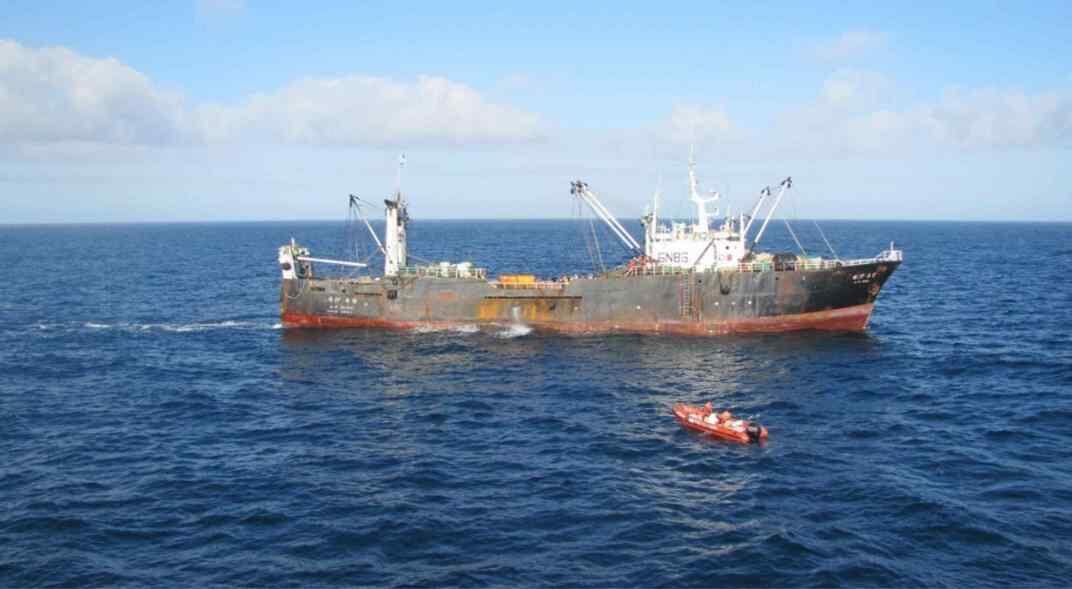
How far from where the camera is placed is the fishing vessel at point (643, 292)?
58.7 meters

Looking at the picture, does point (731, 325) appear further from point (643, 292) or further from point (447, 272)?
point (447, 272)

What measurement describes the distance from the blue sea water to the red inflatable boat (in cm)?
77

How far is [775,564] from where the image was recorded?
2478 centimetres

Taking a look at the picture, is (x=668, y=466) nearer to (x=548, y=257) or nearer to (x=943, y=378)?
(x=943, y=378)

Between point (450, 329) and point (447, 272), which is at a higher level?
point (447, 272)

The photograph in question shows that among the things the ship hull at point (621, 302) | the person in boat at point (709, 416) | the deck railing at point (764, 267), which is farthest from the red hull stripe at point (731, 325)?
the person in boat at point (709, 416)

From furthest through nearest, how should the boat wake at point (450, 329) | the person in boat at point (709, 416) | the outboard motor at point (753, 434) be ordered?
the boat wake at point (450, 329), the person in boat at point (709, 416), the outboard motor at point (753, 434)

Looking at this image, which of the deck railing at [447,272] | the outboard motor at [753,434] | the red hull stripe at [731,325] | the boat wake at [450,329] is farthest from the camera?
the deck railing at [447,272]

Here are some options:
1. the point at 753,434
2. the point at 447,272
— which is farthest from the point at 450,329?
the point at 753,434

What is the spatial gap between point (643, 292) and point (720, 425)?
78.4ft

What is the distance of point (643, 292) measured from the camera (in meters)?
59.8

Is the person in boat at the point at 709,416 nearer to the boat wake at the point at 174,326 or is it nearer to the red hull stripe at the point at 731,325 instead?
the red hull stripe at the point at 731,325

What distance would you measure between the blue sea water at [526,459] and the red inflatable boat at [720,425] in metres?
0.77

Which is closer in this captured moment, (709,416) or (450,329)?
(709,416)
